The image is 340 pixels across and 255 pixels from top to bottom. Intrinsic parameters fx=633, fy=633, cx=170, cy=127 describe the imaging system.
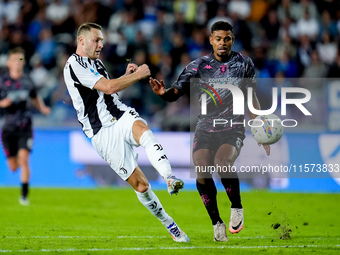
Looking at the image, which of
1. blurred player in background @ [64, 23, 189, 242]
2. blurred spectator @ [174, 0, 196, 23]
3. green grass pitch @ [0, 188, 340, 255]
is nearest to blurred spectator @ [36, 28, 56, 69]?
blurred spectator @ [174, 0, 196, 23]

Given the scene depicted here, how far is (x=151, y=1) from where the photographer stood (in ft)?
58.4

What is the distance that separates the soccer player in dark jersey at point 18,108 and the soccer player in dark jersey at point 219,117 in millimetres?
5230

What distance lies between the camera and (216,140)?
773 cm

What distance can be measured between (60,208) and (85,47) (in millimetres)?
4989

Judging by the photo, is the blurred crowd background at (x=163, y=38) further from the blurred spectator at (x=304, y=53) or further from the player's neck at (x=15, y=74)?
the player's neck at (x=15, y=74)

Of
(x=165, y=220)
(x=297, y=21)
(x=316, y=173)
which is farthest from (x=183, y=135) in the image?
(x=165, y=220)

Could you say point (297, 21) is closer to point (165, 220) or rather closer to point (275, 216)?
point (275, 216)

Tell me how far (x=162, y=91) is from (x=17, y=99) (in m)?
5.81

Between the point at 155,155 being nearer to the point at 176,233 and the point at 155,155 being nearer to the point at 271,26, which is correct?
the point at 176,233

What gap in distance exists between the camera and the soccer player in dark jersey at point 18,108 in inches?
484

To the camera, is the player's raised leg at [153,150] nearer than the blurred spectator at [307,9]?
Yes

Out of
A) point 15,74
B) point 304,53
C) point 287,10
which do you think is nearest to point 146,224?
point 15,74

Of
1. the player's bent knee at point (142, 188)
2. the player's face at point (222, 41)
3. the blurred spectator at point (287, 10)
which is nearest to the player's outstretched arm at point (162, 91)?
the player's face at point (222, 41)

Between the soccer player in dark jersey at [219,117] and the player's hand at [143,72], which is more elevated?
the player's hand at [143,72]
